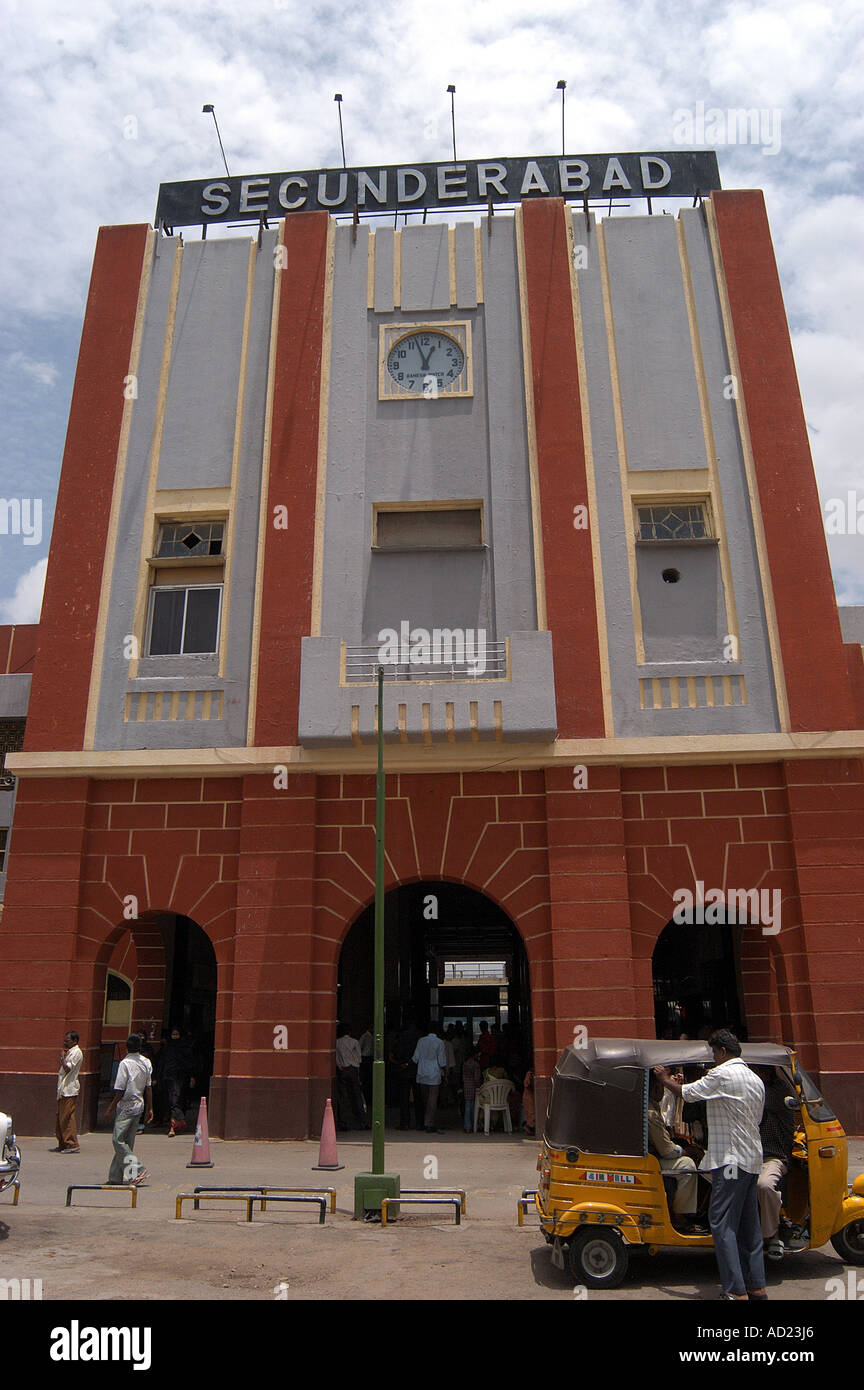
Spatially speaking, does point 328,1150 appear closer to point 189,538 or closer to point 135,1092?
point 135,1092

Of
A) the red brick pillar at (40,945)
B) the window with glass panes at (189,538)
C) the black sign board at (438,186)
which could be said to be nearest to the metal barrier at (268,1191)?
the red brick pillar at (40,945)

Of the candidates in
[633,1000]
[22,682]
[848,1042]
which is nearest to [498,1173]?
[633,1000]

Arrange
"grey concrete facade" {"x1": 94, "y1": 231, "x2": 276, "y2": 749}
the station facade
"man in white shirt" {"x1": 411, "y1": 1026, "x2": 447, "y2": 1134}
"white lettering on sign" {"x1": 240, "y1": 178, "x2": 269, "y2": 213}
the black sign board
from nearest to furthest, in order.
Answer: the station facade < "man in white shirt" {"x1": 411, "y1": 1026, "x2": 447, "y2": 1134} < "grey concrete facade" {"x1": 94, "y1": 231, "x2": 276, "y2": 749} < the black sign board < "white lettering on sign" {"x1": 240, "y1": 178, "x2": 269, "y2": 213}

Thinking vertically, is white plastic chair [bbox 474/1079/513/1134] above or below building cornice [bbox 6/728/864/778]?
below

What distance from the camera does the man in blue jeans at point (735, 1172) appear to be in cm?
706

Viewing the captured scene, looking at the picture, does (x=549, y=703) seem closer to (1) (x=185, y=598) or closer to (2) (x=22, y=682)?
(1) (x=185, y=598)

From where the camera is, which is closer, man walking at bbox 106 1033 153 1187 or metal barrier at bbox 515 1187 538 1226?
metal barrier at bbox 515 1187 538 1226

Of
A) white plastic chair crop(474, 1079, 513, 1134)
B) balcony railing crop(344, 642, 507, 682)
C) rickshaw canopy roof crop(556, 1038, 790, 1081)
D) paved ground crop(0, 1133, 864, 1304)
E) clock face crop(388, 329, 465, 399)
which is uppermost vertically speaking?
clock face crop(388, 329, 465, 399)

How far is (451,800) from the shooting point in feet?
54.9

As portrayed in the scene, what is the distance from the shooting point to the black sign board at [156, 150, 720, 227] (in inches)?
818

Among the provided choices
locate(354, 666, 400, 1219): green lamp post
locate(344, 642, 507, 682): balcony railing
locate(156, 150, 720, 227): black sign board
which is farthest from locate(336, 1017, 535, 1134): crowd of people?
locate(156, 150, 720, 227): black sign board

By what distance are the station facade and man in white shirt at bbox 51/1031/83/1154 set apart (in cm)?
107

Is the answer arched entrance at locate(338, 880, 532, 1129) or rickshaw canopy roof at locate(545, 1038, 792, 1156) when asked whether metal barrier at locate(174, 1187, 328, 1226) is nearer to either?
rickshaw canopy roof at locate(545, 1038, 792, 1156)

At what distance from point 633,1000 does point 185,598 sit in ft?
34.4
